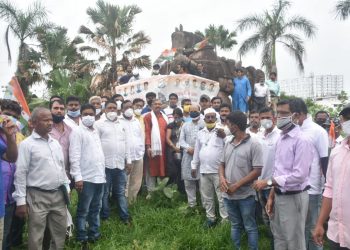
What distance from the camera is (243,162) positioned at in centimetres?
471

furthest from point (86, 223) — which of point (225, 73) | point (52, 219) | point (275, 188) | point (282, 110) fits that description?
point (225, 73)

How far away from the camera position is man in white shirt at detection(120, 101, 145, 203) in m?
6.74

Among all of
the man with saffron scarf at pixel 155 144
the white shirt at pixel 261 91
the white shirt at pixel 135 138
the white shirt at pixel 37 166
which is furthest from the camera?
the white shirt at pixel 261 91

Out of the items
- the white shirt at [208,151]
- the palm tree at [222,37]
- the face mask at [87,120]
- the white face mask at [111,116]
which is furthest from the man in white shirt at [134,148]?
the palm tree at [222,37]

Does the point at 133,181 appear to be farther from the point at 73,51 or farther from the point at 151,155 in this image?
the point at 73,51

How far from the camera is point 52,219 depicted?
4.48m

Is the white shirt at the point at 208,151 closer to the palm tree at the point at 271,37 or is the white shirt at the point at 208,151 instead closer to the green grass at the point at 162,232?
the green grass at the point at 162,232

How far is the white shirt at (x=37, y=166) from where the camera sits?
422 centimetres

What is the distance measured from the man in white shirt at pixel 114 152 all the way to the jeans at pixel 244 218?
6.13 ft

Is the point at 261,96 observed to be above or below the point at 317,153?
above

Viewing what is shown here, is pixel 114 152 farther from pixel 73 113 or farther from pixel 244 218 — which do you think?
pixel 244 218

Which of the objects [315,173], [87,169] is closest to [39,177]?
[87,169]

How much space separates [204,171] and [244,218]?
1.36 metres

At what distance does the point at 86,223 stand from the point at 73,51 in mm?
16927
